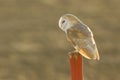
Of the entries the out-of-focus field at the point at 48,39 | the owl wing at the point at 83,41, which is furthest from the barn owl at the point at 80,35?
the out-of-focus field at the point at 48,39

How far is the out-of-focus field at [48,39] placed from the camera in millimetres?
5590

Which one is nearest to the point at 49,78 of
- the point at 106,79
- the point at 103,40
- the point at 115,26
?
the point at 106,79

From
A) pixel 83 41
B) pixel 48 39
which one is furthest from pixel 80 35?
pixel 48 39

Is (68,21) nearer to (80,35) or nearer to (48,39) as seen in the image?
(80,35)

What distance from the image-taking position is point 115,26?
6.88m

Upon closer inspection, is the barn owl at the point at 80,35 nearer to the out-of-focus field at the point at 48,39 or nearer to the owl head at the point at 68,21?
the owl head at the point at 68,21

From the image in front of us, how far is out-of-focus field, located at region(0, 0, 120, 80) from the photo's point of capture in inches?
220

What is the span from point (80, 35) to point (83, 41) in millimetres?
63

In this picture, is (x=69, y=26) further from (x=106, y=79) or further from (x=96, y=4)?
(x=96, y=4)

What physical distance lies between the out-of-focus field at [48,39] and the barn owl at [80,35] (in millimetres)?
3015

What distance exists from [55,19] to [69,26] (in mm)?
4761

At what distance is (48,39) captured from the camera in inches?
257

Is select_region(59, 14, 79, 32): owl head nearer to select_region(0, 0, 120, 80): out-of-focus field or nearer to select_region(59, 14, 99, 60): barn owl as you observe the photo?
select_region(59, 14, 99, 60): barn owl

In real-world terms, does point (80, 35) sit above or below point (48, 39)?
below
